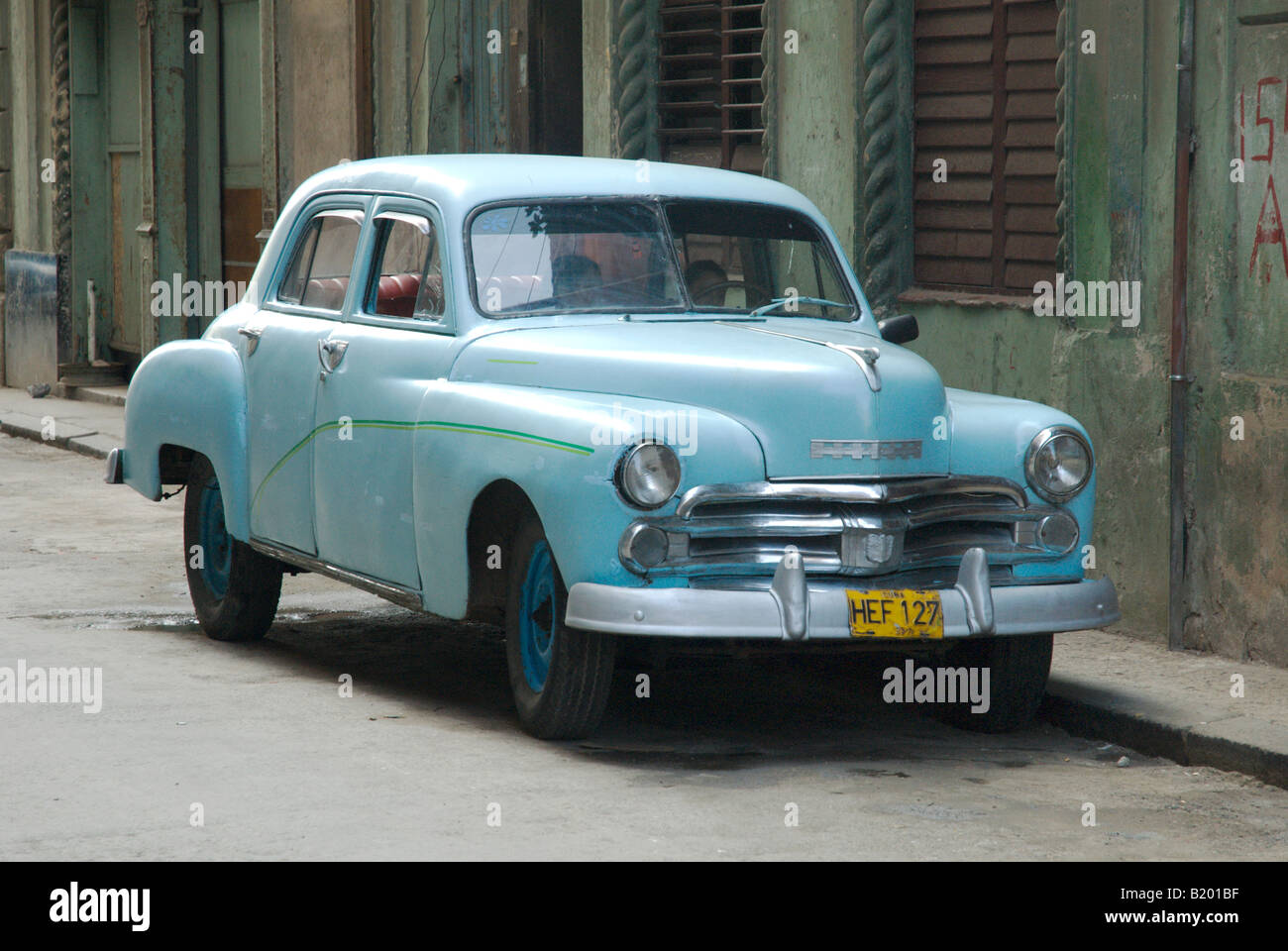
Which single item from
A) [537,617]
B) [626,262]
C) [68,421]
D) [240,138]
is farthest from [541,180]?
[240,138]

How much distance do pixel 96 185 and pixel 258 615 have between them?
543 inches

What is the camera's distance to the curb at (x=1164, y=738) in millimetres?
6453

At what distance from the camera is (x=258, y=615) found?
848 cm

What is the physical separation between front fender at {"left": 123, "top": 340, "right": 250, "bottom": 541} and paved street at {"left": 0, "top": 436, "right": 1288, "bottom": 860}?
0.60 meters

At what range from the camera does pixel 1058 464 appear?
6.67 meters

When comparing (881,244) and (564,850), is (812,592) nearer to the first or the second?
(564,850)

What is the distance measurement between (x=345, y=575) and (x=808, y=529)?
2010 millimetres

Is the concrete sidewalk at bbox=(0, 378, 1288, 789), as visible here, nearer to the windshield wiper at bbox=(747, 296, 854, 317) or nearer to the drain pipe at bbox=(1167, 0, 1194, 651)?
the drain pipe at bbox=(1167, 0, 1194, 651)

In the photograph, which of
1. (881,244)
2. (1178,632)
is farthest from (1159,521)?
(881,244)

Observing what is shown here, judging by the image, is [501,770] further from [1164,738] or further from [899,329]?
[899,329]

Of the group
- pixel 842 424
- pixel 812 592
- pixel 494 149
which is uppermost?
pixel 494 149

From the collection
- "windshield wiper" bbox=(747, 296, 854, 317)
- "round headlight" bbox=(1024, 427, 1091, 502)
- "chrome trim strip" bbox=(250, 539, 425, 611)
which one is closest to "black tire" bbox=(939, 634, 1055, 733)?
"round headlight" bbox=(1024, 427, 1091, 502)
